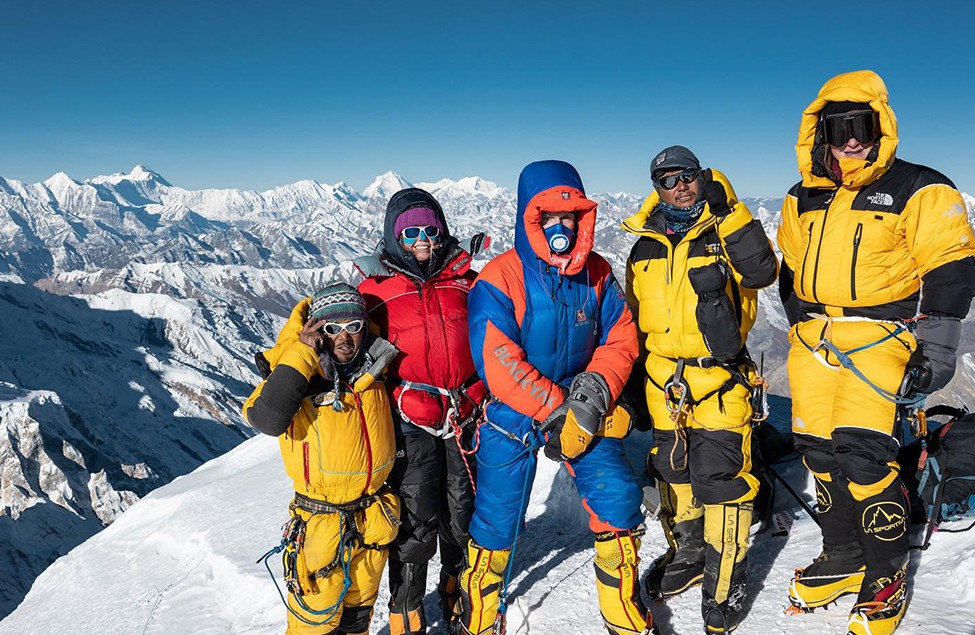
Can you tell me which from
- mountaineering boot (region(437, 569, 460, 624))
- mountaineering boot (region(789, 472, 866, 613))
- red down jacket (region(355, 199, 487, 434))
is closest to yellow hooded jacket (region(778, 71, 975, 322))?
mountaineering boot (region(789, 472, 866, 613))

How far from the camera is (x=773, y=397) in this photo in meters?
10.5

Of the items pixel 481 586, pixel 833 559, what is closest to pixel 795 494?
pixel 833 559

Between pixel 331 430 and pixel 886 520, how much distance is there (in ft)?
14.6

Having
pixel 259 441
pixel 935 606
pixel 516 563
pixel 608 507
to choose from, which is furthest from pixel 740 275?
pixel 259 441

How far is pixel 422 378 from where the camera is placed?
5.08 meters

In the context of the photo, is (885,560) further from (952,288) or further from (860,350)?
(952,288)

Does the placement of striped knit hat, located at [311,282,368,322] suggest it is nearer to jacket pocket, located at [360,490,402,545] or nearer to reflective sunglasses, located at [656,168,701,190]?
jacket pocket, located at [360,490,402,545]

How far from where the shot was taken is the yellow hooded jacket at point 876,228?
405 centimetres

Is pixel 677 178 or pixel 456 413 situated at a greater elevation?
pixel 677 178

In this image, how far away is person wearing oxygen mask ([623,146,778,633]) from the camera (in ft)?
15.1

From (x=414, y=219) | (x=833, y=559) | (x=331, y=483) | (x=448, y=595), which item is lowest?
(x=448, y=595)

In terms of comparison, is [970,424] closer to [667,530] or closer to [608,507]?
[667,530]

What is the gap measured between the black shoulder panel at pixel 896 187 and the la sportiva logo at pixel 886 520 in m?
2.29

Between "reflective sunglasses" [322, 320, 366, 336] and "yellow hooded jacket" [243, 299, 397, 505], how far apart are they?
193mm
